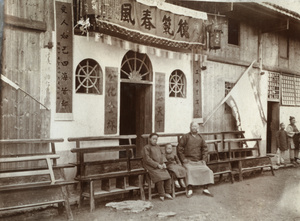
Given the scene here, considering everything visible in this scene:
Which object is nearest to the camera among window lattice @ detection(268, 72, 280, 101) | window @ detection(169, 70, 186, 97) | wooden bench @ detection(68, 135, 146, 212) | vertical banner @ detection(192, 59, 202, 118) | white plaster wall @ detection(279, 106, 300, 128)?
wooden bench @ detection(68, 135, 146, 212)

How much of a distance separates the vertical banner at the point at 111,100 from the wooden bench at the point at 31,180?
1.56m

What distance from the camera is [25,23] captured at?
6.50 metres

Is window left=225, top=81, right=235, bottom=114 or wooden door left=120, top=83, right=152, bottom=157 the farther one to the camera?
window left=225, top=81, right=235, bottom=114

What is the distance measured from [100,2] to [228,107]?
19.1 ft

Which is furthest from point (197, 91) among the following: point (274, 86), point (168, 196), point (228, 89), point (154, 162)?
point (274, 86)

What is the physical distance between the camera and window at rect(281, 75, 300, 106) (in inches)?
532

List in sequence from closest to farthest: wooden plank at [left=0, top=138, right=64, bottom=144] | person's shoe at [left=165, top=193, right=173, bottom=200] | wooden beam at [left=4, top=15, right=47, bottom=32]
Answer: wooden plank at [left=0, top=138, right=64, bottom=144], wooden beam at [left=4, top=15, right=47, bottom=32], person's shoe at [left=165, top=193, right=173, bottom=200]

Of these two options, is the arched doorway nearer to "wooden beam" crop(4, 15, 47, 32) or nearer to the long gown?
the long gown

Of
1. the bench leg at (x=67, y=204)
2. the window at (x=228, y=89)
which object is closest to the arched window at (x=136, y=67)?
the window at (x=228, y=89)

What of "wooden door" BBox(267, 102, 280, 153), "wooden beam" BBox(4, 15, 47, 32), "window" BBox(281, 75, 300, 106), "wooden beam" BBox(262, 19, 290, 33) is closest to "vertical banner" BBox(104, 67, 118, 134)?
"wooden beam" BBox(4, 15, 47, 32)

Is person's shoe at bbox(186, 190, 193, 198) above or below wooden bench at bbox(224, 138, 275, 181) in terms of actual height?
below

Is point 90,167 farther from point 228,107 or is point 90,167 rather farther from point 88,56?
point 228,107

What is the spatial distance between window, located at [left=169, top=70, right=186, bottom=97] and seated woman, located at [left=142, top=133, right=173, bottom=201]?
249cm

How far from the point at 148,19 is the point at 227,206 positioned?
14.8 ft
